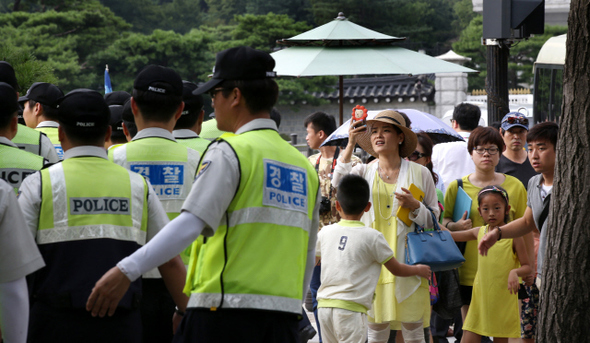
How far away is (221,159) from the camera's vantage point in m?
2.50

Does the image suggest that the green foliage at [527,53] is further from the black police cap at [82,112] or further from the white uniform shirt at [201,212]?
the white uniform shirt at [201,212]

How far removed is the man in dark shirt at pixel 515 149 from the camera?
20.1 feet

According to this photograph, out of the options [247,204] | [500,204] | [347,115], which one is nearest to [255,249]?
[247,204]

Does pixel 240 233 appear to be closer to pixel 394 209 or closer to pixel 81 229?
pixel 81 229

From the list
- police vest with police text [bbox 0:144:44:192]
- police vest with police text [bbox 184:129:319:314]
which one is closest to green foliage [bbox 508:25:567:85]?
police vest with police text [bbox 0:144:44:192]

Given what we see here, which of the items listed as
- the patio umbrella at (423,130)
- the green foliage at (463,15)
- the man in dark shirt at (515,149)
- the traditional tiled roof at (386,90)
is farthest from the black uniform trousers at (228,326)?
the green foliage at (463,15)

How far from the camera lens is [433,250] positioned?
4684 mm

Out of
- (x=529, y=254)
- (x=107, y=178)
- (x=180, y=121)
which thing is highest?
(x=180, y=121)

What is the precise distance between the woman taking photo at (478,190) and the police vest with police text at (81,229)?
3.01 meters

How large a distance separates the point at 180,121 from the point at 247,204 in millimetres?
1664

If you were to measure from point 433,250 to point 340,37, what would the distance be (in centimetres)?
319

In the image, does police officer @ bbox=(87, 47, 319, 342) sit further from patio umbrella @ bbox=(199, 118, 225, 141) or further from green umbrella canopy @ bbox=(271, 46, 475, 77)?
green umbrella canopy @ bbox=(271, 46, 475, 77)

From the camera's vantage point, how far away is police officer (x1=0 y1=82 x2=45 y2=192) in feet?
10.6

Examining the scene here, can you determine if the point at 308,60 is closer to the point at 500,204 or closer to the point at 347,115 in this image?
the point at 500,204
